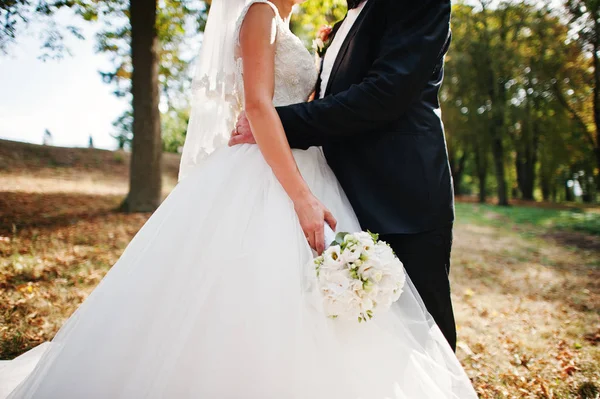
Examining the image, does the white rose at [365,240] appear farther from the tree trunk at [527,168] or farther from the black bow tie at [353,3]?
the tree trunk at [527,168]

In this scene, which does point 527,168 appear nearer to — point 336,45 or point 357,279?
point 336,45

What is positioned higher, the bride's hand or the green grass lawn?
the bride's hand

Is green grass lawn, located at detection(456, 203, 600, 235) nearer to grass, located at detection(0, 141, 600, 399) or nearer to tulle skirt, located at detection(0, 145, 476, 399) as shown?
grass, located at detection(0, 141, 600, 399)

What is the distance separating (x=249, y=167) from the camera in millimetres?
1829

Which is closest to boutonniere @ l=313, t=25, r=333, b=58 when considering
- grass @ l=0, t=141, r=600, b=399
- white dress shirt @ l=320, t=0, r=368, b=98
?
white dress shirt @ l=320, t=0, r=368, b=98

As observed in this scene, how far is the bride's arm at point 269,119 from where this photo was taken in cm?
161

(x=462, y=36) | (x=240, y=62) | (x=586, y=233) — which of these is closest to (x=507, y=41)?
(x=462, y=36)

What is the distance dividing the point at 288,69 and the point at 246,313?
1233 millimetres

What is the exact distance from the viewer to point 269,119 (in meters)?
1.67

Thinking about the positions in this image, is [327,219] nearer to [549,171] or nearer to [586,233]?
[586,233]

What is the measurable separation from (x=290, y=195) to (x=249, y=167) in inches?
12.0

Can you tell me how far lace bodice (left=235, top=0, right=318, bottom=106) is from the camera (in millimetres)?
1944

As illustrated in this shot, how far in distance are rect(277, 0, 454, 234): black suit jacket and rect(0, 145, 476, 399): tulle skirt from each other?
12.9 inches

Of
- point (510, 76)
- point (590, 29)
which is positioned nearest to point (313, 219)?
point (590, 29)
